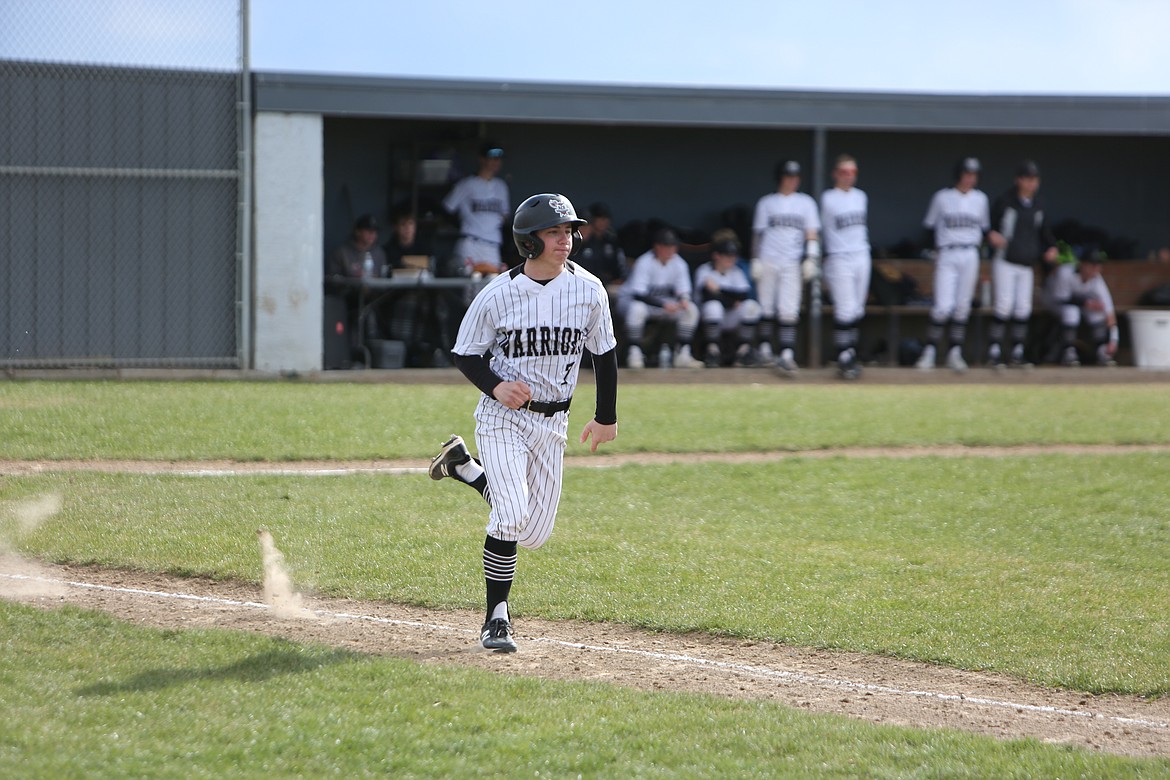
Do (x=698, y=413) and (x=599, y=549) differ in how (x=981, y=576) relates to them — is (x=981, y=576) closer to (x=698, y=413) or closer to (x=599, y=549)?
(x=599, y=549)

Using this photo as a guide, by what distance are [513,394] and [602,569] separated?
1660 millimetres

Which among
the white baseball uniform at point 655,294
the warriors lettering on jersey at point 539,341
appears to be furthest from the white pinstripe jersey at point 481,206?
the warriors lettering on jersey at point 539,341

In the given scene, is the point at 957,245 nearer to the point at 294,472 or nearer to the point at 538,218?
the point at 294,472

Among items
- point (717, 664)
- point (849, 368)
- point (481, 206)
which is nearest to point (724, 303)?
point (849, 368)

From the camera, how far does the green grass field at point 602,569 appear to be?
378 centimetres

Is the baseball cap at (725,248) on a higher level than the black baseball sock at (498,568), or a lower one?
higher

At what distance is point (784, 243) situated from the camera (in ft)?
46.4

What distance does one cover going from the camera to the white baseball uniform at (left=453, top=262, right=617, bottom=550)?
4953mm

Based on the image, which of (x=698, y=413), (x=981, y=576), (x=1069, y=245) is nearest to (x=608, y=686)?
(x=981, y=576)

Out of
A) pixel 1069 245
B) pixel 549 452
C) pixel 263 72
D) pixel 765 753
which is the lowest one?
pixel 765 753

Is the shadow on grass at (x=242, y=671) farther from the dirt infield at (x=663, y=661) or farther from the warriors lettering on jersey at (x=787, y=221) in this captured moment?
the warriors lettering on jersey at (x=787, y=221)

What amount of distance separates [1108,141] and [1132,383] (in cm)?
484

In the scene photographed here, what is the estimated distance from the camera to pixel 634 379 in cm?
1345

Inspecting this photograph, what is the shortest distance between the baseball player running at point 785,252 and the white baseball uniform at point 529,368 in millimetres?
9235
